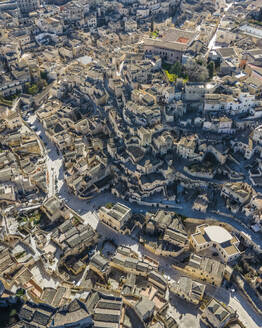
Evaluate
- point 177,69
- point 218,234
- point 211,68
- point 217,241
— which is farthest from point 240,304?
point 177,69

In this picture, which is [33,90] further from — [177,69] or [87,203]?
[87,203]

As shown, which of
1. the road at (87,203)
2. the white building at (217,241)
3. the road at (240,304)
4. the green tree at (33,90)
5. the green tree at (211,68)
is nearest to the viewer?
the road at (240,304)

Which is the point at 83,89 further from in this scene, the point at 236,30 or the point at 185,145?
the point at 236,30

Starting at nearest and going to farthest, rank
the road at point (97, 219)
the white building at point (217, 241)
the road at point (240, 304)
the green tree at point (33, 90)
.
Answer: the road at point (240, 304), the road at point (97, 219), the white building at point (217, 241), the green tree at point (33, 90)

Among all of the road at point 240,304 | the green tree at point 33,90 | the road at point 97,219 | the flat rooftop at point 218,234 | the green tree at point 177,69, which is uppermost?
the green tree at point 177,69

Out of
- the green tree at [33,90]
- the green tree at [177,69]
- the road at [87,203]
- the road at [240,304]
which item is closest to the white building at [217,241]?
the road at [87,203]

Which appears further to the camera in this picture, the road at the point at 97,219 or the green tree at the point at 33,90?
the green tree at the point at 33,90

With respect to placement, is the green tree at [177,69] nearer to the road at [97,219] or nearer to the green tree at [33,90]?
the road at [97,219]

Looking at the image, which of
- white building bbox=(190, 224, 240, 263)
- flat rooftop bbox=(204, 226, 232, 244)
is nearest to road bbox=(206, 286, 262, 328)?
white building bbox=(190, 224, 240, 263)

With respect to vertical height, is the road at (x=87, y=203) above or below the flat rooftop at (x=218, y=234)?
below

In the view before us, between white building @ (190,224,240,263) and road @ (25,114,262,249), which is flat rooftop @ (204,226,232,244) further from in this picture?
road @ (25,114,262,249)

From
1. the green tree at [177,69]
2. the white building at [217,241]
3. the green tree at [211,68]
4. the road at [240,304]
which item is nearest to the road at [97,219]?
the road at [240,304]

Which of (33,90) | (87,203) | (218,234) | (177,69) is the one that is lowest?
(87,203)
